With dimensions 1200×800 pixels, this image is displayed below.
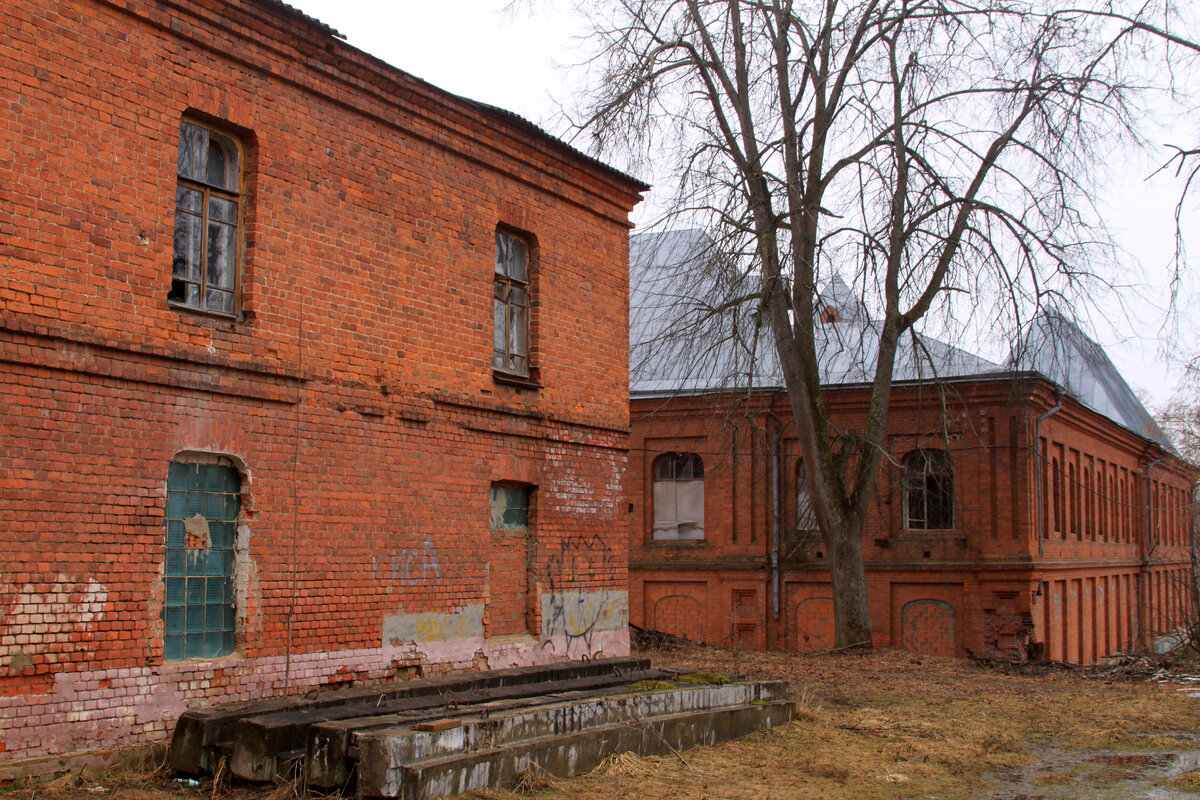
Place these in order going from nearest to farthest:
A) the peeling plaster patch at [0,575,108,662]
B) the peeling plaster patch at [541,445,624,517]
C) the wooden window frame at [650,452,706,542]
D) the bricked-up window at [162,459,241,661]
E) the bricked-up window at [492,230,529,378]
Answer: the peeling plaster patch at [0,575,108,662] → the bricked-up window at [162,459,241,661] → the bricked-up window at [492,230,529,378] → the peeling plaster patch at [541,445,624,517] → the wooden window frame at [650,452,706,542]

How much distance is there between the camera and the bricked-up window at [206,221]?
9.33 metres

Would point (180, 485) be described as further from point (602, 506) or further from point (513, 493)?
point (602, 506)

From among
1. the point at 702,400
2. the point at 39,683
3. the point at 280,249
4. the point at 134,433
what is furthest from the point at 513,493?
the point at 702,400

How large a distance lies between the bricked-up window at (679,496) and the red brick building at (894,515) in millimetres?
34

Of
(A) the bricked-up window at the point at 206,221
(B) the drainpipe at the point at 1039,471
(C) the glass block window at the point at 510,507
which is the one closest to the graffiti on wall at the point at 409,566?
(C) the glass block window at the point at 510,507

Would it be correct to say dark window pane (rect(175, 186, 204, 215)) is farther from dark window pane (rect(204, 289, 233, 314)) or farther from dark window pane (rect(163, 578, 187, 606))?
dark window pane (rect(163, 578, 187, 606))

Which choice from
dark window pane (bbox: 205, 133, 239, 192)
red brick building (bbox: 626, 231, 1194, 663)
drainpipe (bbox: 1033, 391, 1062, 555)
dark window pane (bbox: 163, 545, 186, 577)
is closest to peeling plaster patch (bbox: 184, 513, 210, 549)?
dark window pane (bbox: 163, 545, 186, 577)

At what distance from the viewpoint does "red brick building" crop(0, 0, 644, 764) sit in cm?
807

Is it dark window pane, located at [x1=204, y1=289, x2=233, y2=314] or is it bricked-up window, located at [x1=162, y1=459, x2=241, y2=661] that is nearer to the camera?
bricked-up window, located at [x1=162, y1=459, x2=241, y2=661]

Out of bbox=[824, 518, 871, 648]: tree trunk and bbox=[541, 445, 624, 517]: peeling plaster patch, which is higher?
bbox=[541, 445, 624, 517]: peeling plaster patch

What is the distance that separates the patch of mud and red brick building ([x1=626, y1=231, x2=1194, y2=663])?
11.7 metres

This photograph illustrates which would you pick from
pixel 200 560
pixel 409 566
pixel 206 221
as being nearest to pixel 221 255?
pixel 206 221

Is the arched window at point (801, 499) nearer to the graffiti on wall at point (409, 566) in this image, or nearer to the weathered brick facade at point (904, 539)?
the weathered brick facade at point (904, 539)

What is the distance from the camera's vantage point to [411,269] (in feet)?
37.4
